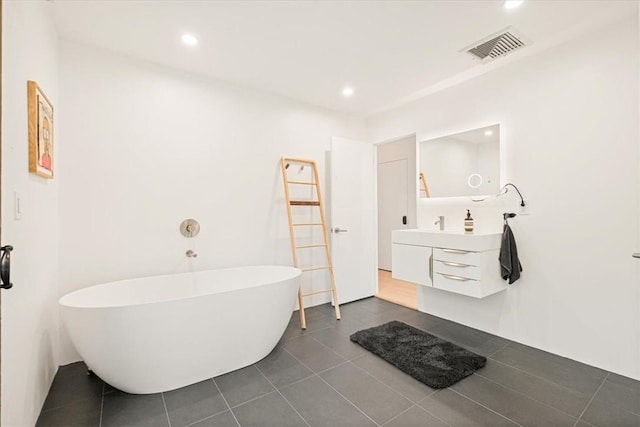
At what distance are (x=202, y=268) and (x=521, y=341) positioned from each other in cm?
298

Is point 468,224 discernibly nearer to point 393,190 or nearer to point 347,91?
point 347,91

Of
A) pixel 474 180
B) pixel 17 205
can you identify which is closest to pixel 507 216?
pixel 474 180

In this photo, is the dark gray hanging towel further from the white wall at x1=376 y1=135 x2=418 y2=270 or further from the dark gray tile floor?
the white wall at x1=376 y1=135 x2=418 y2=270

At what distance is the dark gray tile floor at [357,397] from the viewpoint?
1790mm

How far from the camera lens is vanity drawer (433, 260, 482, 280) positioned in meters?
2.63

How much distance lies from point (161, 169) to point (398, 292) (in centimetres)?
336

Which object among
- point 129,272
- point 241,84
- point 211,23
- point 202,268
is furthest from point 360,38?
Answer: point 129,272

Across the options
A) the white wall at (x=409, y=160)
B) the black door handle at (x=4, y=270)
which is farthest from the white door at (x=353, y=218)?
the black door handle at (x=4, y=270)

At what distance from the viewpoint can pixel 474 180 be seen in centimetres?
309

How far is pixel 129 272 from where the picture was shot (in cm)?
266

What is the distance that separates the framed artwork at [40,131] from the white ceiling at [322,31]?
2.38 feet

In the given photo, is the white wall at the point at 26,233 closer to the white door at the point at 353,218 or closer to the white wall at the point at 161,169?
the white wall at the point at 161,169

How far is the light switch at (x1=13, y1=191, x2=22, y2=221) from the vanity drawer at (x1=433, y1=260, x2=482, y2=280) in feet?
9.78

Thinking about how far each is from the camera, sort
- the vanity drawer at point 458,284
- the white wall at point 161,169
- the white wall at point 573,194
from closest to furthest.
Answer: the white wall at point 573,194 → the white wall at point 161,169 → the vanity drawer at point 458,284
